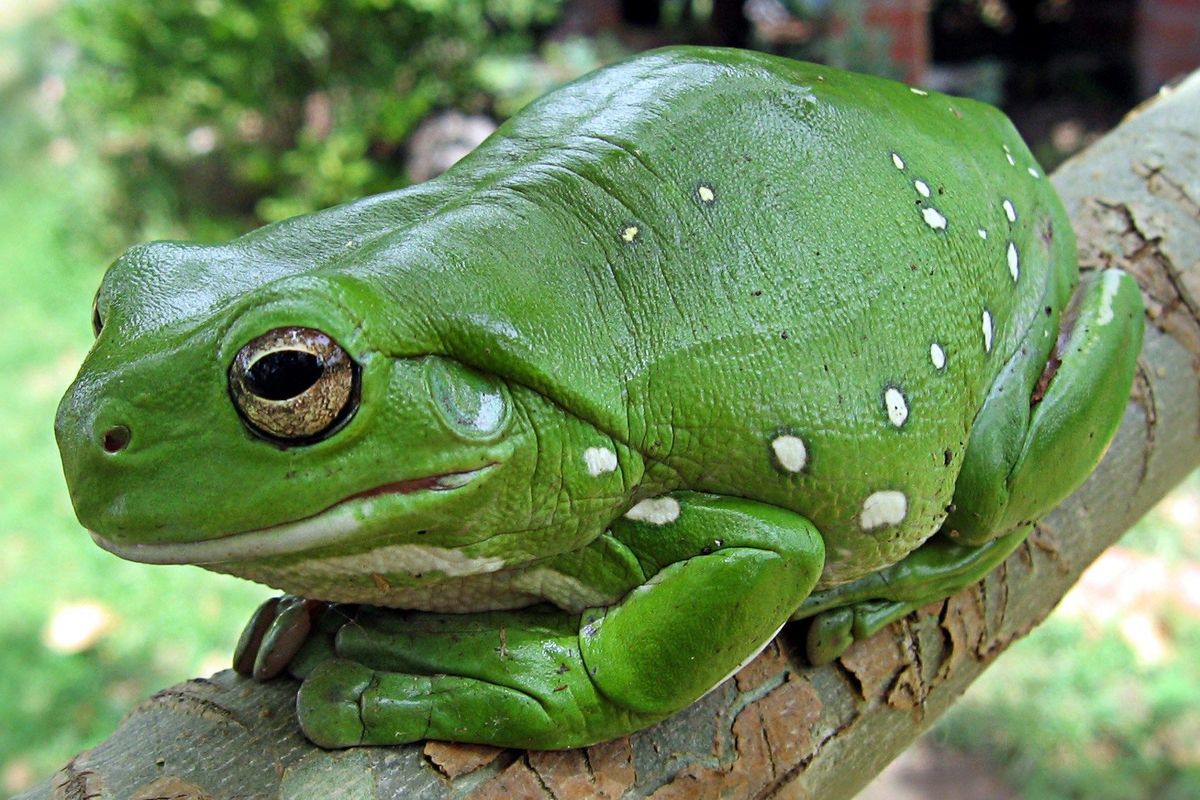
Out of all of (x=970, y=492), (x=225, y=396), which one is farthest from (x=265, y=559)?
(x=970, y=492)

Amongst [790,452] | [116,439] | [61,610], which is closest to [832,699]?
[790,452]

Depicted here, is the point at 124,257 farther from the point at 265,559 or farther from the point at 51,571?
the point at 51,571

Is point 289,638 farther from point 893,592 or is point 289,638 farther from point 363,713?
point 893,592

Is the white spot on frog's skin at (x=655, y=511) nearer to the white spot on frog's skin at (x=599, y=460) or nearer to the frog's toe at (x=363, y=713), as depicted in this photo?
the white spot on frog's skin at (x=599, y=460)

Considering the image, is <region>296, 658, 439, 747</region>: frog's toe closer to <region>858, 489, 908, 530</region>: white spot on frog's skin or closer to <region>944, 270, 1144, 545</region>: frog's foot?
<region>858, 489, 908, 530</region>: white spot on frog's skin

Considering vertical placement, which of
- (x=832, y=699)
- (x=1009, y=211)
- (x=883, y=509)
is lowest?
(x=832, y=699)

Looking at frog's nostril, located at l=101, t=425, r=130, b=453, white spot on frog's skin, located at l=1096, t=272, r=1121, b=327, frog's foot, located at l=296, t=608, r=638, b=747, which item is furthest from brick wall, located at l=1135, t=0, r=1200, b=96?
frog's nostril, located at l=101, t=425, r=130, b=453
